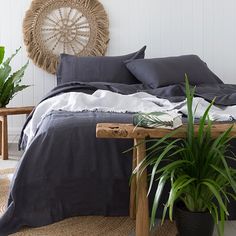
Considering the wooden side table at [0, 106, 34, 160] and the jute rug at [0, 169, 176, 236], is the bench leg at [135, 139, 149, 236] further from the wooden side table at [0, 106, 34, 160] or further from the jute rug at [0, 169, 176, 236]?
the wooden side table at [0, 106, 34, 160]

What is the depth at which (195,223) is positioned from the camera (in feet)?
5.50

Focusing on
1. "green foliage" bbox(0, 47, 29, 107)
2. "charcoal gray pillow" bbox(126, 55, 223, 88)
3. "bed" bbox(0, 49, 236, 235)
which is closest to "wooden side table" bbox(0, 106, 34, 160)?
"green foliage" bbox(0, 47, 29, 107)

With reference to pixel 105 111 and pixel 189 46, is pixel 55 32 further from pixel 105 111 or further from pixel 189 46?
pixel 105 111

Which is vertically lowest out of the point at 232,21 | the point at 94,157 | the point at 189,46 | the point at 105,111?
the point at 94,157

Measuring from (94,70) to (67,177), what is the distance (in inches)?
72.4

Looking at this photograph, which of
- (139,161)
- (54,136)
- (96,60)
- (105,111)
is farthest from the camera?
(96,60)

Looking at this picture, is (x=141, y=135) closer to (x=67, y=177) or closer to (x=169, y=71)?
(x=67, y=177)

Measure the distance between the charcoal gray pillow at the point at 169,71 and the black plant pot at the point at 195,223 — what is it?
1.78 m

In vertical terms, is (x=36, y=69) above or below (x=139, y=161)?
above

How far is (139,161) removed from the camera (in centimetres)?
173

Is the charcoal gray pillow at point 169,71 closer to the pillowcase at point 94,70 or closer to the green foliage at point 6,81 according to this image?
the pillowcase at point 94,70

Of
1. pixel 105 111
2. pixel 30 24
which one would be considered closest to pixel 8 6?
pixel 30 24

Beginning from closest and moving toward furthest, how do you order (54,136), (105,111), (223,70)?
(54,136)
(105,111)
(223,70)

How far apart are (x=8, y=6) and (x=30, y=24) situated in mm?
328
